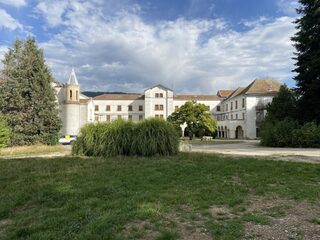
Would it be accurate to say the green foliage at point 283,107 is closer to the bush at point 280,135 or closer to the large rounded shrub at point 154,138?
the bush at point 280,135

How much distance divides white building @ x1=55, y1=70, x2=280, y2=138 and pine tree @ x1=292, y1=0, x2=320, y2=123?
16586 millimetres

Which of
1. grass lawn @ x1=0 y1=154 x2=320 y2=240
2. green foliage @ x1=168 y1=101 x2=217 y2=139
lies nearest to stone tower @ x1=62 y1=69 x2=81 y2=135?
green foliage @ x1=168 y1=101 x2=217 y2=139

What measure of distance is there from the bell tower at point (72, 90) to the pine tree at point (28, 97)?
24.2 meters

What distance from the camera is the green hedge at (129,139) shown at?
11.6 metres

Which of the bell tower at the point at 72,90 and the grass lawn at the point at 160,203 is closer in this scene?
the grass lawn at the point at 160,203

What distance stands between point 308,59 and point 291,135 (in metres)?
7.13

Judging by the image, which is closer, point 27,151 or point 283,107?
point 27,151

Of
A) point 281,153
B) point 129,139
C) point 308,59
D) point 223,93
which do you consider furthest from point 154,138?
point 223,93

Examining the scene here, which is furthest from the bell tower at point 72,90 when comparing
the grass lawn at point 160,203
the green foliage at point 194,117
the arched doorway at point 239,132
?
the grass lawn at point 160,203

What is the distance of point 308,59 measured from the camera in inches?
925

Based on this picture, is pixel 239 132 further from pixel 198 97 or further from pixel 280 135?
pixel 280 135

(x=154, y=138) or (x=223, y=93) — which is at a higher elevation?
(x=223, y=93)

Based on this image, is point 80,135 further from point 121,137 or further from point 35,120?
point 35,120

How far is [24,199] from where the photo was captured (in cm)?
528
